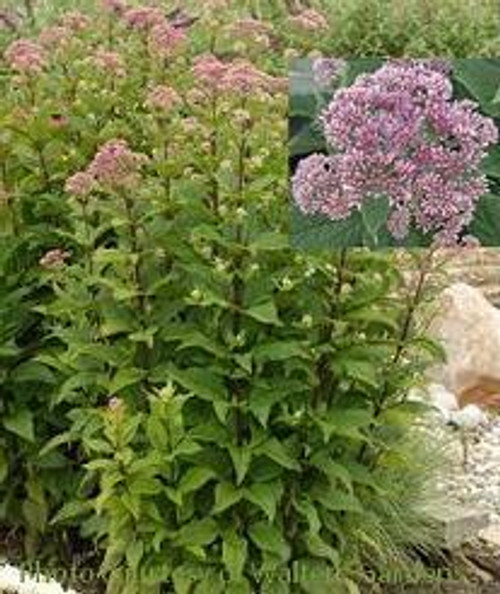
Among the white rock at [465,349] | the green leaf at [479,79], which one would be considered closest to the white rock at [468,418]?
the white rock at [465,349]

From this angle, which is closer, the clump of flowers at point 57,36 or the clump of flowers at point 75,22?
the clump of flowers at point 57,36

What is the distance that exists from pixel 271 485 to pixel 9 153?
129 cm

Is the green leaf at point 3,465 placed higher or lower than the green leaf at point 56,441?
lower

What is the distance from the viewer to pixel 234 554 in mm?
4680

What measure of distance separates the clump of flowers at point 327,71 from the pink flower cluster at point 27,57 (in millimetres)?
1172

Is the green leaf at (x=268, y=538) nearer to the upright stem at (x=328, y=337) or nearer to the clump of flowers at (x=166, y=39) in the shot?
the upright stem at (x=328, y=337)

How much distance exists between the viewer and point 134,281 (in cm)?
459

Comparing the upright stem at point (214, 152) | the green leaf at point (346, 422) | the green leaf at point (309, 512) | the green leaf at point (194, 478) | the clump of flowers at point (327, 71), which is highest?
the clump of flowers at point (327, 71)

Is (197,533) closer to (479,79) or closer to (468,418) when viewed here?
(479,79)

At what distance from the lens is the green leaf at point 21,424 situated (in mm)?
4973

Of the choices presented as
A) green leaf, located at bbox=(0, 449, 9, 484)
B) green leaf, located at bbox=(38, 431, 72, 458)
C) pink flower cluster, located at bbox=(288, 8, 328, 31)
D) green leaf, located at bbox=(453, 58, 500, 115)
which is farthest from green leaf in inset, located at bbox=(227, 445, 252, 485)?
pink flower cluster, located at bbox=(288, 8, 328, 31)

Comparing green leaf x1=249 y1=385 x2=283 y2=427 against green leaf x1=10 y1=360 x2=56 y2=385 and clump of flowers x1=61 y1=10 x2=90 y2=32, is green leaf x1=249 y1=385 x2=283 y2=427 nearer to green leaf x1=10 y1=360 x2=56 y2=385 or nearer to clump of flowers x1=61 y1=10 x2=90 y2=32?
green leaf x1=10 y1=360 x2=56 y2=385

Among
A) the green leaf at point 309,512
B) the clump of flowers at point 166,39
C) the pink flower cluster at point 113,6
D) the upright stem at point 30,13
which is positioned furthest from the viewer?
the upright stem at point 30,13

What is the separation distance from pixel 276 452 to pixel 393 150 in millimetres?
976
